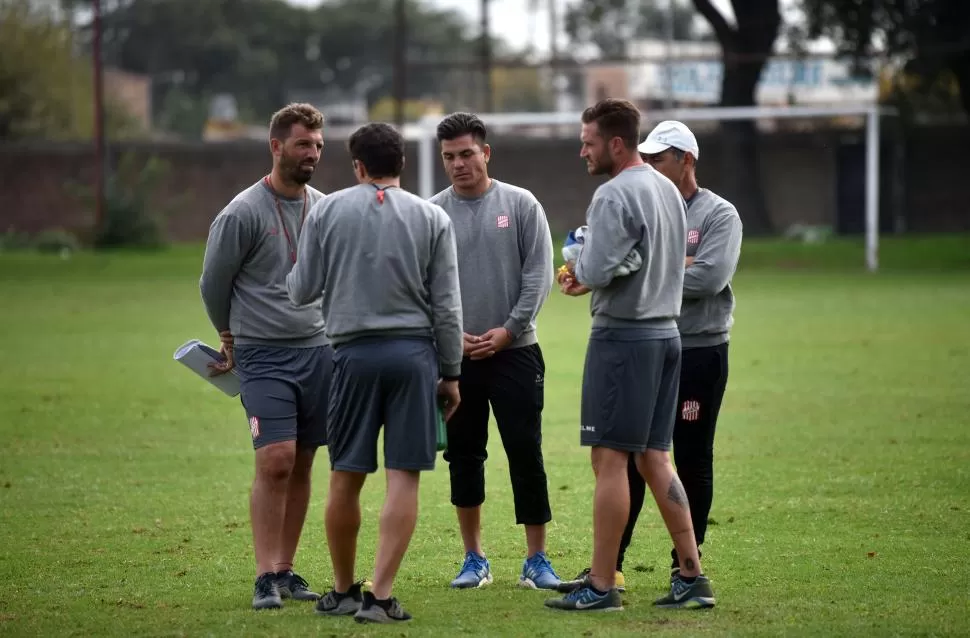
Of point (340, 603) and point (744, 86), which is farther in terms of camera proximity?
point (744, 86)

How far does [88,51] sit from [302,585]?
2747 inches

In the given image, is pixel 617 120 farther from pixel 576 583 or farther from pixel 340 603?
pixel 340 603

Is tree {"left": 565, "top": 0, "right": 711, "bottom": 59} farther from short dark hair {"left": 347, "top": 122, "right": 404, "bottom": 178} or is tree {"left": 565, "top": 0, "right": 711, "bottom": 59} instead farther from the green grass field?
short dark hair {"left": 347, "top": 122, "right": 404, "bottom": 178}

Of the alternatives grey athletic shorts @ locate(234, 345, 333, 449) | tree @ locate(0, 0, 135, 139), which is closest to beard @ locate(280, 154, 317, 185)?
grey athletic shorts @ locate(234, 345, 333, 449)

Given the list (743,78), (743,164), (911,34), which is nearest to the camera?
(911,34)

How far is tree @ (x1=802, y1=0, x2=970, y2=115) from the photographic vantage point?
3341 centimetres

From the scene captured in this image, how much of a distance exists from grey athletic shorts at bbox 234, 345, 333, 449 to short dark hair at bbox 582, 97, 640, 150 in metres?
1.68

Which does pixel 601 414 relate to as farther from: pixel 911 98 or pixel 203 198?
pixel 203 198

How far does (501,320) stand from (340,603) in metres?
1.55

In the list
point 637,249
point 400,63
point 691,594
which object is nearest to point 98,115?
point 400,63

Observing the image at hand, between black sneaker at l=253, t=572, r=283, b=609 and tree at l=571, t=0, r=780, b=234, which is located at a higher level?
tree at l=571, t=0, r=780, b=234

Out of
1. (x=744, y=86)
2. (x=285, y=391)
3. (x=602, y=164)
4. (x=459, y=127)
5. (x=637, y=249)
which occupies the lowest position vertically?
(x=285, y=391)

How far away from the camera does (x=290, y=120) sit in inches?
260

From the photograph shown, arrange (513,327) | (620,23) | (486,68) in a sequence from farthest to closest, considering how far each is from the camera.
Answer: (620,23), (486,68), (513,327)
